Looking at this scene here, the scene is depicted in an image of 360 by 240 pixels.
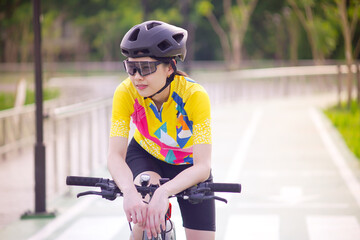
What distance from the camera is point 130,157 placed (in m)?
4.25

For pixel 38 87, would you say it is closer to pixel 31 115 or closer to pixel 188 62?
pixel 31 115

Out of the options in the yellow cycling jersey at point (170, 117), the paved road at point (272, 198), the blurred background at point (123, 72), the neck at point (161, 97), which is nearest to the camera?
the yellow cycling jersey at point (170, 117)

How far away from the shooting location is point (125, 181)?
11.6ft

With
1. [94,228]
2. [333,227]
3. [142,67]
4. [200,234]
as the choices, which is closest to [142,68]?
[142,67]

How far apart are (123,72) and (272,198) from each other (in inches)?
1793

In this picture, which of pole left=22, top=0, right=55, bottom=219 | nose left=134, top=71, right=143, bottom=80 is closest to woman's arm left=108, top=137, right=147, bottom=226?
nose left=134, top=71, right=143, bottom=80

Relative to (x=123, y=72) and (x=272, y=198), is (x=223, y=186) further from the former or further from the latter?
(x=123, y=72)

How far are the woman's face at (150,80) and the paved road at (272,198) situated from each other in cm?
384

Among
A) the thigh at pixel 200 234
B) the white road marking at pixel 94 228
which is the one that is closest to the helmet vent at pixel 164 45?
the thigh at pixel 200 234

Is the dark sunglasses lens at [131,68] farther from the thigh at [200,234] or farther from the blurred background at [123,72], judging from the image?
the blurred background at [123,72]

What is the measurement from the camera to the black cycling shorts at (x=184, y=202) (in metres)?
4.14

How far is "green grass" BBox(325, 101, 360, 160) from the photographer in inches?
566

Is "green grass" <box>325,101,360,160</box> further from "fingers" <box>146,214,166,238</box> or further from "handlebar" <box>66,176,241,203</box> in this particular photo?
"fingers" <box>146,214,166,238</box>

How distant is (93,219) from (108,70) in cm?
4960
